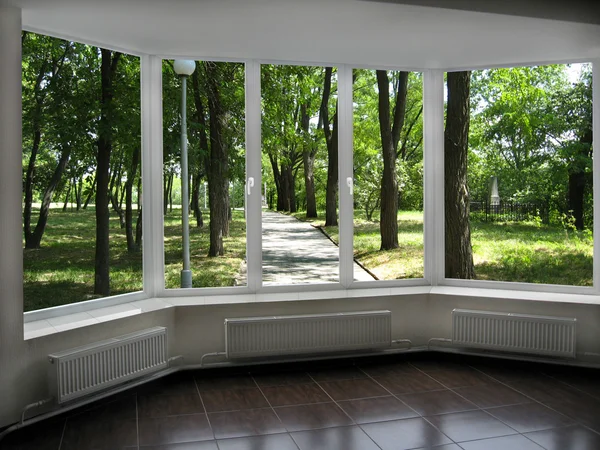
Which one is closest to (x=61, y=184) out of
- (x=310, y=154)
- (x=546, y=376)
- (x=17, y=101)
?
(x=17, y=101)

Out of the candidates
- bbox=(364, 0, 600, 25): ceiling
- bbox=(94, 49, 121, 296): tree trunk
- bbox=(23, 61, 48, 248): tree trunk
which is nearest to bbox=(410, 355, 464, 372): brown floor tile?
bbox=(94, 49, 121, 296): tree trunk

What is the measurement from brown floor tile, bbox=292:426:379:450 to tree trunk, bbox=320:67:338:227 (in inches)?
85.5

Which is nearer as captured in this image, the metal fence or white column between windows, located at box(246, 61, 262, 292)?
white column between windows, located at box(246, 61, 262, 292)

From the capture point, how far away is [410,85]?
529cm

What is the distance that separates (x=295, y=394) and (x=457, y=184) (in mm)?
2486

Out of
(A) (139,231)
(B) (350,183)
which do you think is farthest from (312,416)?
(B) (350,183)

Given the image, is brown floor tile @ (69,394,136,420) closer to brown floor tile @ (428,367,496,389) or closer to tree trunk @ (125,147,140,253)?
tree trunk @ (125,147,140,253)

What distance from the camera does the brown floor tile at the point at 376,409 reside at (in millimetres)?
3654

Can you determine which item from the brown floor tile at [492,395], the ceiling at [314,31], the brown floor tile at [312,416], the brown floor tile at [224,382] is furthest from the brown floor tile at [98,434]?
the ceiling at [314,31]

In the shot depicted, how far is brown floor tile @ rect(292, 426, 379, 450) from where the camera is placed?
322cm

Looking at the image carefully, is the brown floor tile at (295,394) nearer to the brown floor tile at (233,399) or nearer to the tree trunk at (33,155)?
the brown floor tile at (233,399)

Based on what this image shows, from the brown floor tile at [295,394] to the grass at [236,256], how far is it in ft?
3.74

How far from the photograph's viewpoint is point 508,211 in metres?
5.22

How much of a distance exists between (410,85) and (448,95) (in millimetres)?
355
